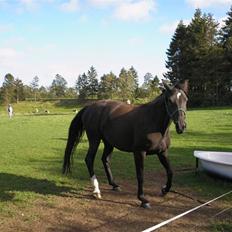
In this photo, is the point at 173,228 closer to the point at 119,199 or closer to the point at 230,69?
the point at 119,199

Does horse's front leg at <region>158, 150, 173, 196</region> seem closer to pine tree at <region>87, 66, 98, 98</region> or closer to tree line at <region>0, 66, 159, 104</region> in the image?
tree line at <region>0, 66, 159, 104</region>

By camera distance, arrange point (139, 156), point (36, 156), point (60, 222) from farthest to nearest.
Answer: point (36, 156), point (139, 156), point (60, 222)

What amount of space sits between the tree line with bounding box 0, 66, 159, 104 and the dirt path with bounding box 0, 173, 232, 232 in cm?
6218

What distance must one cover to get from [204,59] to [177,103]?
56539mm

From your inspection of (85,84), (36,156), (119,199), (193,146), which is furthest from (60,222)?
(85,84)

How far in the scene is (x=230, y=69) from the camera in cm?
6056

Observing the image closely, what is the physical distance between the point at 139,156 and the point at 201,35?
60.4m

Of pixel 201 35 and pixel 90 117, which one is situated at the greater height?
pixel 201 35

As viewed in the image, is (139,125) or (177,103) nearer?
(177,103)

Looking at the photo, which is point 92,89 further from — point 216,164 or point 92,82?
point 216,164

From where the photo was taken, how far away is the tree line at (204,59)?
198ft

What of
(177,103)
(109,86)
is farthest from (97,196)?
(109,86)

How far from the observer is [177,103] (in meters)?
6.64

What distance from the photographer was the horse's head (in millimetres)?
6512
